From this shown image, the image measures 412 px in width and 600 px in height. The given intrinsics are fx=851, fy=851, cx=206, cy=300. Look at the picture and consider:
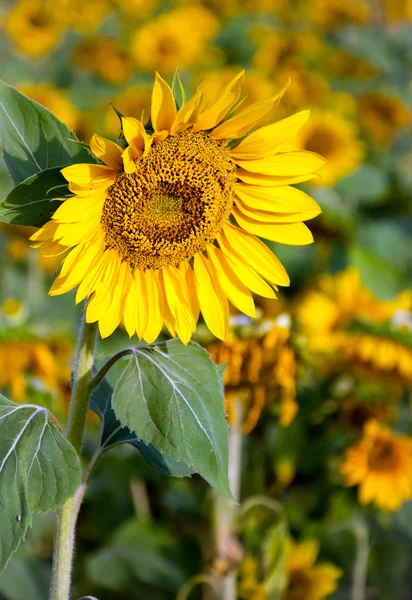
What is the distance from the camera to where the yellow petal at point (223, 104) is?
2.27ft

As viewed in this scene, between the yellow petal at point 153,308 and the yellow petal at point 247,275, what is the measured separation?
71mm

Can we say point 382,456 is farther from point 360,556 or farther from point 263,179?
point 263,179

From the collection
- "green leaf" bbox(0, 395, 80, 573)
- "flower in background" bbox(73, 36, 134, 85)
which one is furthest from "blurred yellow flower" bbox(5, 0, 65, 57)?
"green leaf" bbox(0, 395, 80, 573)

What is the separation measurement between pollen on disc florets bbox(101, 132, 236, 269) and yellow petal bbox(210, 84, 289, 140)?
17 millimetres

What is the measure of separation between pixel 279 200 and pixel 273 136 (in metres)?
0.06

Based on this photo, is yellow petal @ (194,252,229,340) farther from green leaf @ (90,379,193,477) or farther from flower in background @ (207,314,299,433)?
flower in background @ (207,314,299,433)

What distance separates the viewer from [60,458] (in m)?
0.70

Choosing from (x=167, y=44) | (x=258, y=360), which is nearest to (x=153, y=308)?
(x=258, y=360)

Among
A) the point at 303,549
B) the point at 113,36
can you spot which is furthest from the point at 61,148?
the point at 113,36

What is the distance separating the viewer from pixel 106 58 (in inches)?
108

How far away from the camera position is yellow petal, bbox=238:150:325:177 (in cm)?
74

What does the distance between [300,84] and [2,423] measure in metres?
1.99

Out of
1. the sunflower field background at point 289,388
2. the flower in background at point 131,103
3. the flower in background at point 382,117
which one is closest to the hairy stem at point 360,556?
the sunflower field background at point 289,388

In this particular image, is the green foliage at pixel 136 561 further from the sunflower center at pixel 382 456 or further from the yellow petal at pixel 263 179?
the yellow petal at pixel 263 179
